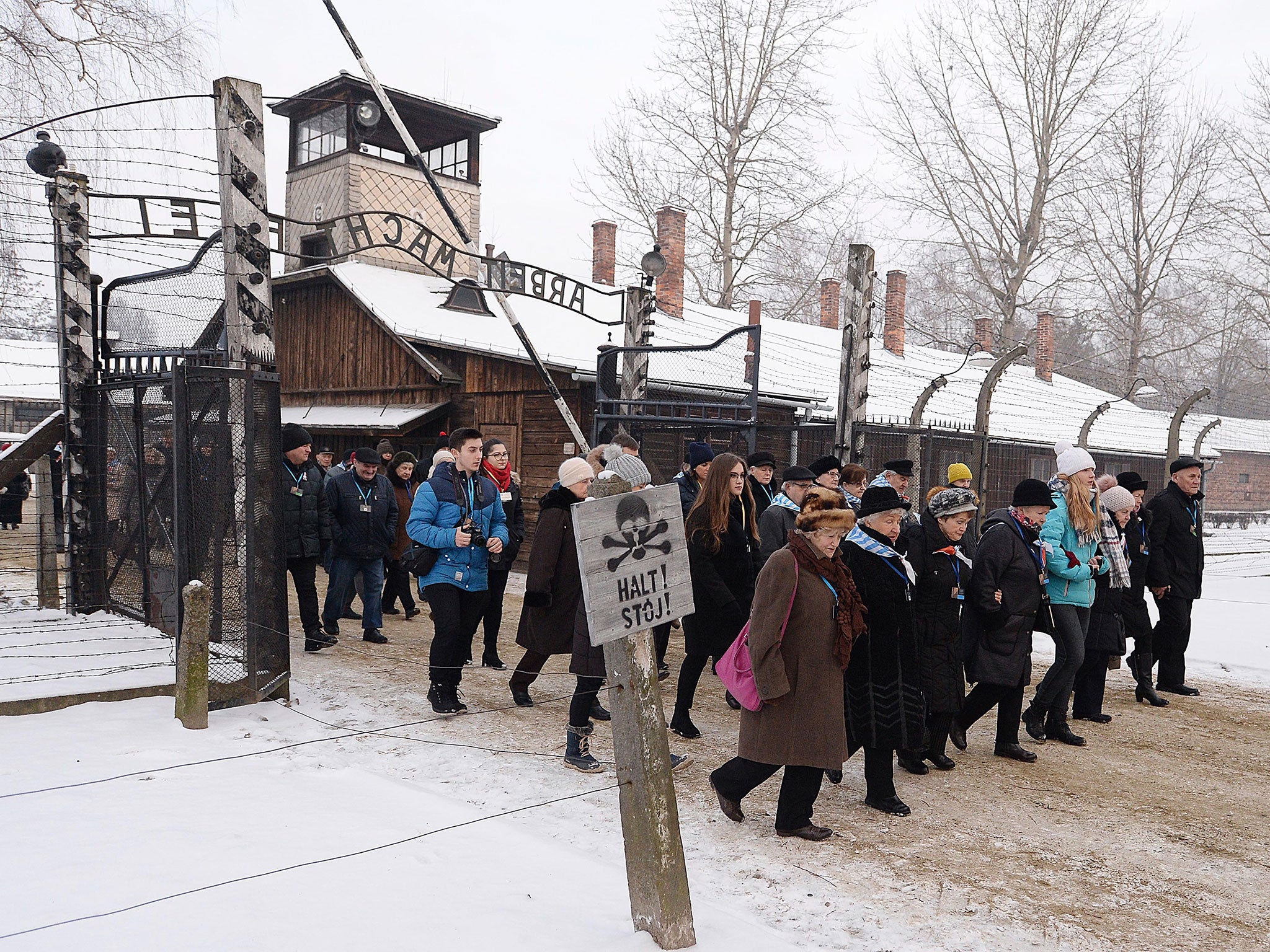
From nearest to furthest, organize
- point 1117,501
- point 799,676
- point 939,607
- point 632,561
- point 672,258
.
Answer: point 632,561 → point 799,676 → point 939,607 → point 1117,501 → point 672,258

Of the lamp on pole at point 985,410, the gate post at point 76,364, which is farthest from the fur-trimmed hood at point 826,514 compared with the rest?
the gate post at point 76,364

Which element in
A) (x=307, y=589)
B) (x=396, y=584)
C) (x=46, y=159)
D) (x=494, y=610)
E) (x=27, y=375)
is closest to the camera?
(x=494, y=610)

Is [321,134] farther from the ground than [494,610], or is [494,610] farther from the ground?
[321,134]

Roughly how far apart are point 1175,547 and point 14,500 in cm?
1948

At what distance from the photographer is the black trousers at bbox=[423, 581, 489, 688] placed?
6.19 m

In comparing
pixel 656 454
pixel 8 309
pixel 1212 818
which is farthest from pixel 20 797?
pixel 8 309

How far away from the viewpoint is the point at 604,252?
2659 centimetres

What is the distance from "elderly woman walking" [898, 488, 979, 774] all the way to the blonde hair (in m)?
1.15

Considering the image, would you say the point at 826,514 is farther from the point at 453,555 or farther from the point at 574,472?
the point at 453,555

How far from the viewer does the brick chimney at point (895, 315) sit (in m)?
29.1

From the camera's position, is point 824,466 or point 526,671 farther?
point 824,466

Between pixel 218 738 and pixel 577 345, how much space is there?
11.1 m

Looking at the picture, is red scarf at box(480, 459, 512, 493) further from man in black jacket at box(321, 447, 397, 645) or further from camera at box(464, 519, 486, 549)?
man in black jacket at box(321, 447, 397, 645)

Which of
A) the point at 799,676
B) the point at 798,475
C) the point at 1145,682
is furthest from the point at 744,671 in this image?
the point at 1145,682
